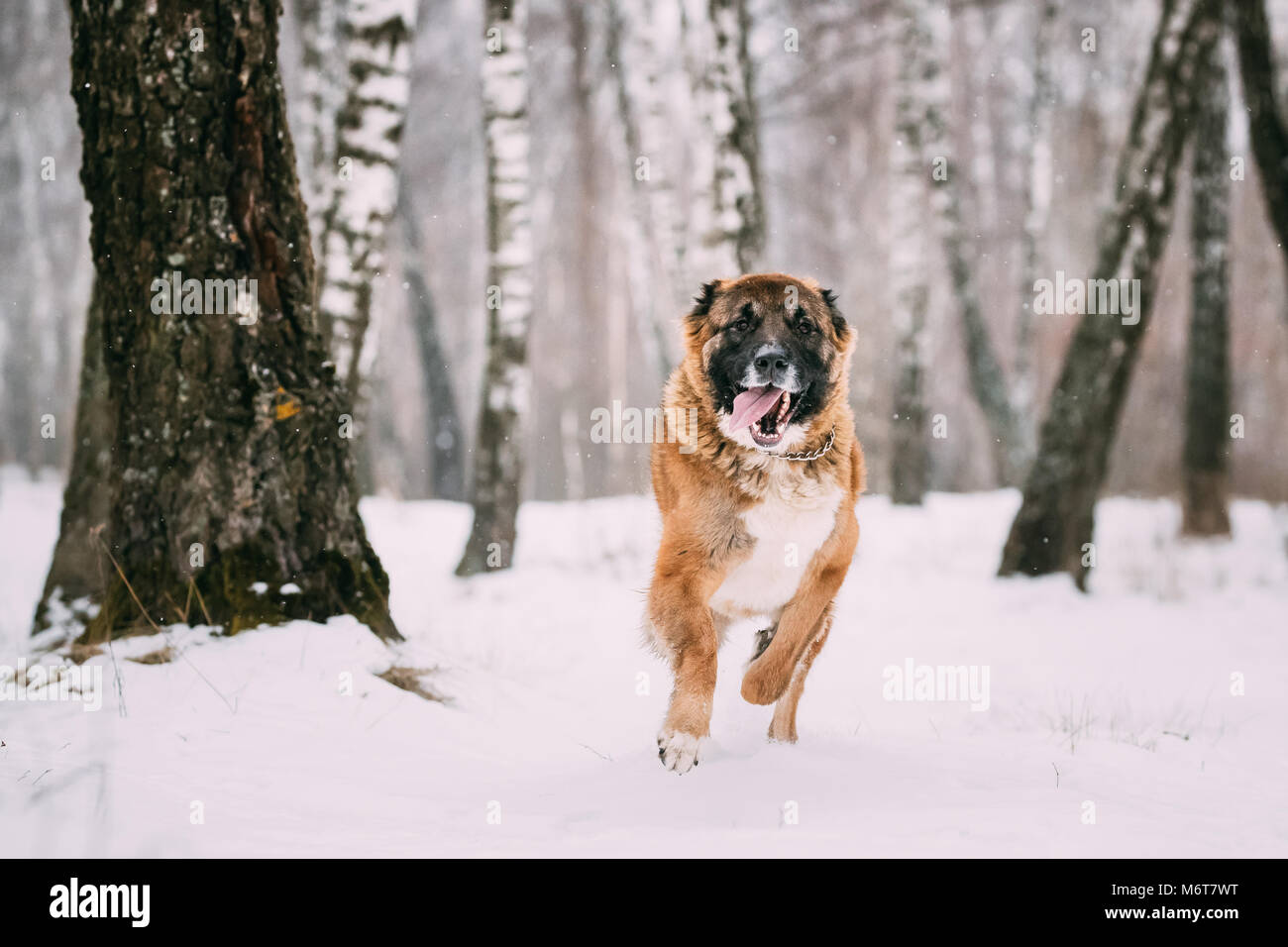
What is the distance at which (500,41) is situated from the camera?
823cm

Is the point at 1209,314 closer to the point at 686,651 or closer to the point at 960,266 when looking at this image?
the point at 960,266

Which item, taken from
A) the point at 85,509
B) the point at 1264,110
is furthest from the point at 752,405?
the point at 1264,110

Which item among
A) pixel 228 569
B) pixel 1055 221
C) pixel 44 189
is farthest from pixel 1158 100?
pixel 44 189

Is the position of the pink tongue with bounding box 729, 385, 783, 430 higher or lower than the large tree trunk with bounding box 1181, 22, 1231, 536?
lower

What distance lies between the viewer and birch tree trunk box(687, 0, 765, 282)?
26.6 ft

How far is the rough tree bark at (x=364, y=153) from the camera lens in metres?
7.43

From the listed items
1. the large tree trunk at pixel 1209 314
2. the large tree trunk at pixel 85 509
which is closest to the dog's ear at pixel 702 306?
the large tree trunk at pixel 85 509

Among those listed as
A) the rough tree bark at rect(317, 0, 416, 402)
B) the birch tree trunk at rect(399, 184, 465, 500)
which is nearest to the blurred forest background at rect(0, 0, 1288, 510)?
the birch tree trunk at rect(399, 184, 465, 500)

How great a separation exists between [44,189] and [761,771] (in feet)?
83.5

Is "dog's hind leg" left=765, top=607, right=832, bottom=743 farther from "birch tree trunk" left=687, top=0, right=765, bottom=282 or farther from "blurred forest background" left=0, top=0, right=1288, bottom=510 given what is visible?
"blurred forest background" left=0, top=0, right=1288, bottom=510

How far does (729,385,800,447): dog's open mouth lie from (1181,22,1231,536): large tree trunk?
7.59m

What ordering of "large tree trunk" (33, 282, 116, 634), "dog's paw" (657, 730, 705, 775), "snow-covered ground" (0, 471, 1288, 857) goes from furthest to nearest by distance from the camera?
"large tree trunk" (33, 282, 116, 634) < "dog's paw" (657, 730, 705, 775) < "snow-covered ground" (0, 471, 1288, 857)

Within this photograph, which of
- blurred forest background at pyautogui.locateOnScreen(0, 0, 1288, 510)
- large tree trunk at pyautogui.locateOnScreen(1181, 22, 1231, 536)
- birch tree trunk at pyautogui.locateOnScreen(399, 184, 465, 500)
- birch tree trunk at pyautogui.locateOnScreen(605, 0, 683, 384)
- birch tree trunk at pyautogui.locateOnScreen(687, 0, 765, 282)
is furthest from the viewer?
blurred forest background at pyautogui.locateOnScreen(0, 0, 1288, 510)

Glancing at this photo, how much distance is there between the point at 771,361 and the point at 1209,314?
8244mm
